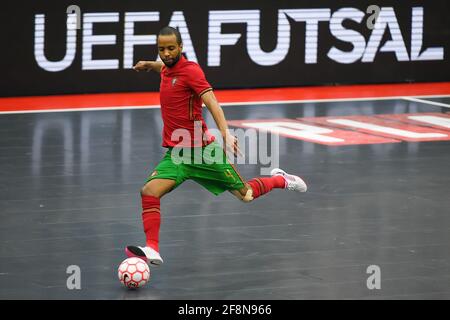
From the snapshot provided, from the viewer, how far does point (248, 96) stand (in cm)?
1739

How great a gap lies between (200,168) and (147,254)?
3.03 feet

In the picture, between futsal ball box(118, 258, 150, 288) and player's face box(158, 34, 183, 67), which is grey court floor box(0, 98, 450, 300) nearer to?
futsal ball box(118, 258, 150, 288)

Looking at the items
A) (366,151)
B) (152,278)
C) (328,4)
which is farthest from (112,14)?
(152,278)

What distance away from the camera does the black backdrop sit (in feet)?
54.2

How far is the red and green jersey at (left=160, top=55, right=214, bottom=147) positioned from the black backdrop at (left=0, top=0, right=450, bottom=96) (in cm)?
834

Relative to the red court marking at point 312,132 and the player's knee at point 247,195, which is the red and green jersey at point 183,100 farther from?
the red court marking at point 312,132

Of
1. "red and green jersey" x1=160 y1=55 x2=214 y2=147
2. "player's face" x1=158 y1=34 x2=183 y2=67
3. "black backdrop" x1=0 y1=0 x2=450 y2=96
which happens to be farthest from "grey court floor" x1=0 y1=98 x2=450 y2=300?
"black backdrop" x1=0 y1=0 x2=450 y2=96

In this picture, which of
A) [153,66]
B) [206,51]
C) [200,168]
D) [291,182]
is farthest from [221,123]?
[206,51]

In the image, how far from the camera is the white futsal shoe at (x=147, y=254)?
26.7 feet

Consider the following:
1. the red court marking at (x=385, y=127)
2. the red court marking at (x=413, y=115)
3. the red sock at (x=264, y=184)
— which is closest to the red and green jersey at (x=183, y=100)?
the red sock at (x=264, y=184)

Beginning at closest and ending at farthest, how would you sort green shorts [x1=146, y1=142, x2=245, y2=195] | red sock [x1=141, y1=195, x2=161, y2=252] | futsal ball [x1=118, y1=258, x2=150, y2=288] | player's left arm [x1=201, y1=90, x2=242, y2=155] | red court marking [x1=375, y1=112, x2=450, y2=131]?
futsal ball [x1=118, y1=258, x2=150, y2=288], player's left arm [x1=201, y1=90, x2=242, y2=155], red sock [x1=141, y1=195, x2=161, y2=252], green shorts [x1=146, y1=142, x2=245, y2=195], red court marking [x1=375, y1=112, x2=450, y2=131]

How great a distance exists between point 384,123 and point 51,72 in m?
5.24

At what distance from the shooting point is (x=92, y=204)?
10641mm

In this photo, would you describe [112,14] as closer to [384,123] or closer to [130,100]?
[130,100]
